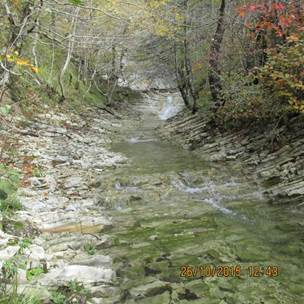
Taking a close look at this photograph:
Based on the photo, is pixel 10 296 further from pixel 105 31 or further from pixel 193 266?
pixel 105 31

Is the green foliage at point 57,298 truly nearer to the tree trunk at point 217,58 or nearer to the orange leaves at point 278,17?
the orange leaves at point 278,17

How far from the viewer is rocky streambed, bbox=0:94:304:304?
5453mm

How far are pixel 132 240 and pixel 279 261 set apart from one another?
2360 millimetres

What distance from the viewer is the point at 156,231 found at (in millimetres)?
7566

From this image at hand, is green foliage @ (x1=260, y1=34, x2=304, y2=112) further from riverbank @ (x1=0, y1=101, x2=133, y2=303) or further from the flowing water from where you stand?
riverbank @ (x1=0, y1=101, x2=133, y2=303)


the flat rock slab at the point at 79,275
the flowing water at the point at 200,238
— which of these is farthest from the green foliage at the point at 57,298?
the flowing water at the point at 200,238

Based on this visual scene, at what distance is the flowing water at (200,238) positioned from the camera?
5.47 meters

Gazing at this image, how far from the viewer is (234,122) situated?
15164 millimetres
